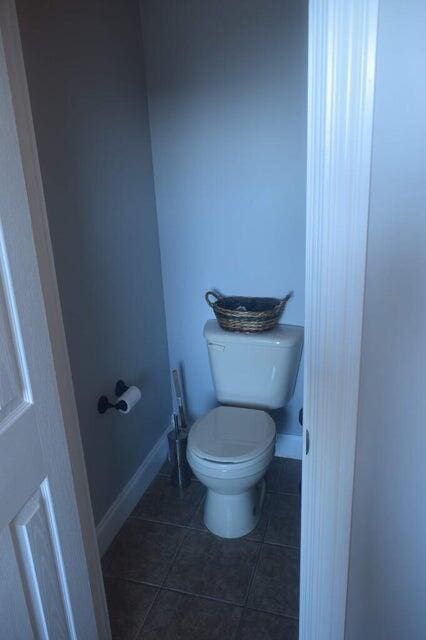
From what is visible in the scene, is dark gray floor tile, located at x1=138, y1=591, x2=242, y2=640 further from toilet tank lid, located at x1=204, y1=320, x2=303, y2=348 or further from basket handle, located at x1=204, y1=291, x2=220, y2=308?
basket handle, located at x1=204, y1=291, x2=220, y2=308

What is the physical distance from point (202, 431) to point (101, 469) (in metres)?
0.42

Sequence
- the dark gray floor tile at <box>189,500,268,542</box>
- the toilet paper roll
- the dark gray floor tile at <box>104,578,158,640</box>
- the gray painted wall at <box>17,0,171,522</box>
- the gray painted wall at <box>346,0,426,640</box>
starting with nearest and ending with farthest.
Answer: the gray painted wall at <box>346,0,426,640</box> < the gray painted wall at <box>17,0,171,522</box> < the dark gray floor tile at <box>104,578,158,640</box> < the toilet paper roll < the dark gray floor tile at <box>189,500,268,542</box>

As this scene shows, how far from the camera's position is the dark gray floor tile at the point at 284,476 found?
7.25ft

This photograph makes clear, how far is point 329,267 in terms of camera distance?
0.80m

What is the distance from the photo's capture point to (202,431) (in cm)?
195

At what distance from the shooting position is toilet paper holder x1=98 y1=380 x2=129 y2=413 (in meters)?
1.78

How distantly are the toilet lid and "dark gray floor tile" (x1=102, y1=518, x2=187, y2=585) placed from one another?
419mm

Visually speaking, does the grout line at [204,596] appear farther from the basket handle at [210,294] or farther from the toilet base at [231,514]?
the basket handle at [210,294]

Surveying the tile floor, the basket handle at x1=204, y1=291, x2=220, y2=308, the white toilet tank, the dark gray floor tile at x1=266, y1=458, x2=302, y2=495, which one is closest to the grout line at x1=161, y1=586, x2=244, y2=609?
the tile floor

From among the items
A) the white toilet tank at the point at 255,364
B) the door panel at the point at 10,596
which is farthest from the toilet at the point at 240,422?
the door panel at the point at 10,596

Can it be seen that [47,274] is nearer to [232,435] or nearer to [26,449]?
[26,449]

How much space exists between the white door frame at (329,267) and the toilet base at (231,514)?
0.85m

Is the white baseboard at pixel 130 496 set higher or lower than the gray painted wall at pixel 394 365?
lower

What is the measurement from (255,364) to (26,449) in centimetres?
124
